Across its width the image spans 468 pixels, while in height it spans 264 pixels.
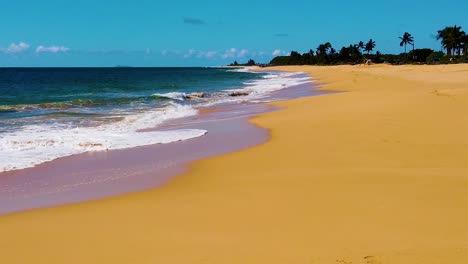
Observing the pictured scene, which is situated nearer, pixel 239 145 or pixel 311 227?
pixel 311 227

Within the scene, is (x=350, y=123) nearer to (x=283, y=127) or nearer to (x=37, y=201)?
(x=283, y=127)

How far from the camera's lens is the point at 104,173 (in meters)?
7.97

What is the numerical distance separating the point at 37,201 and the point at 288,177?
375cm

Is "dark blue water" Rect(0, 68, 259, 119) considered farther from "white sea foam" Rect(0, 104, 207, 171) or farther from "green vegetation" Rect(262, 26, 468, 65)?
"green vegetation" Rect(262, 26, 468, 65)

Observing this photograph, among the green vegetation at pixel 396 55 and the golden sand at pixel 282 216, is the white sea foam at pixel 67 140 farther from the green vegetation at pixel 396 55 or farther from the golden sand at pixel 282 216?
the green vegetation at pixel 396 55

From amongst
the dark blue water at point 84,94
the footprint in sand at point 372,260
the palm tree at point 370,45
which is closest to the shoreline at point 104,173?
the footprint in sand at point 372,260

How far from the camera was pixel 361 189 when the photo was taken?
5922 mm

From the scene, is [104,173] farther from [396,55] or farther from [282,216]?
[396,55]

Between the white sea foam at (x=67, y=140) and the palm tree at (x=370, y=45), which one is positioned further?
the palm tree at (x=370, y=45)

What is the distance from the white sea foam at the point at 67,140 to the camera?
945 centimetres

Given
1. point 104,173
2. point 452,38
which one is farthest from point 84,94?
point 452,38

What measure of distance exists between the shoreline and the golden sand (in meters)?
0.49

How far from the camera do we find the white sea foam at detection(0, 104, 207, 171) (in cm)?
945

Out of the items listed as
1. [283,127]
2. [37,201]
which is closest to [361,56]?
[283,127]
